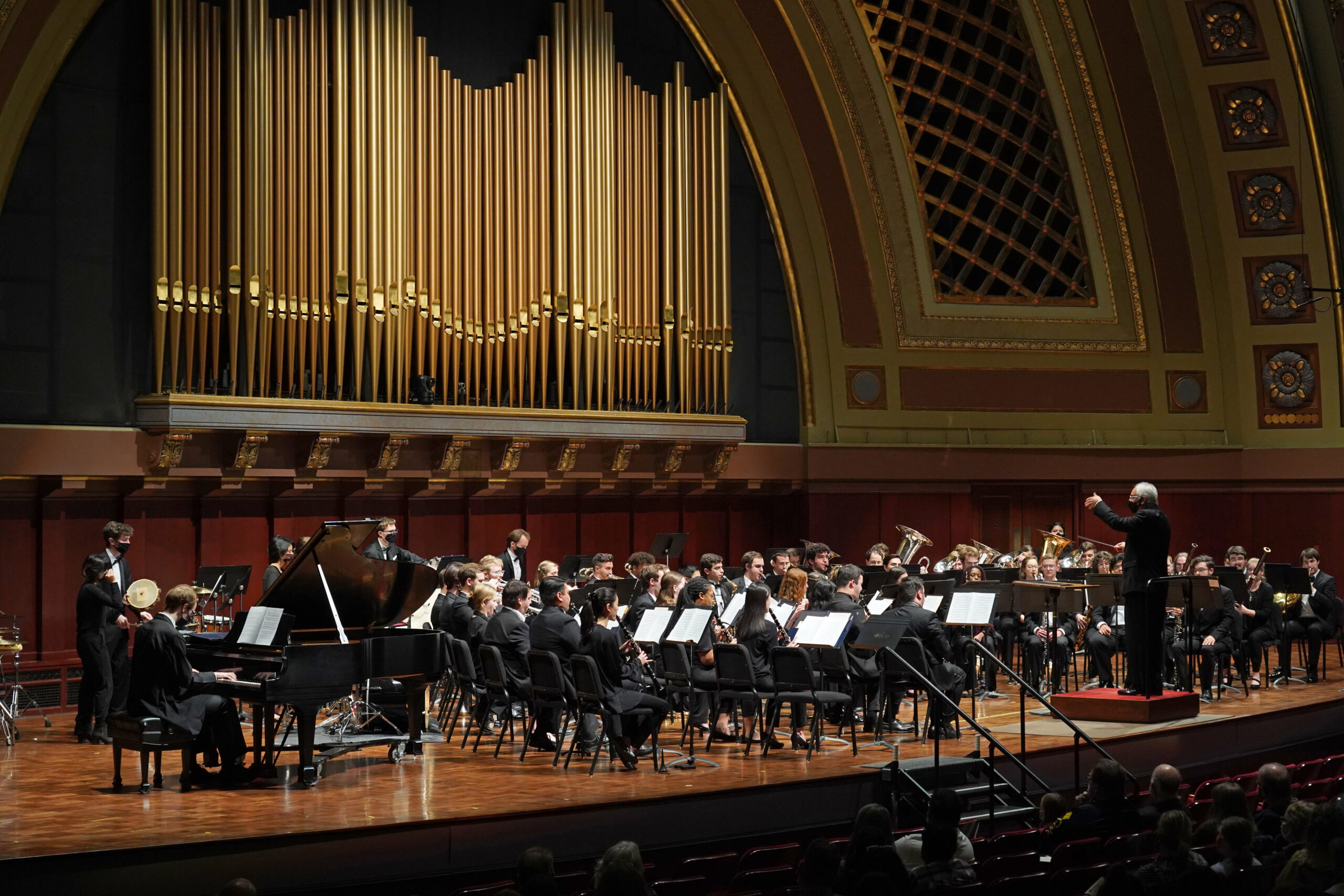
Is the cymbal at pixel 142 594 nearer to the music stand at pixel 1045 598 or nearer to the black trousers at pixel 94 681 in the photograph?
the black trousers at pixel 94 681

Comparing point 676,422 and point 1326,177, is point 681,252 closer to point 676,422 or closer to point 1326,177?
point 676,422

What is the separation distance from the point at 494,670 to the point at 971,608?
3.41m

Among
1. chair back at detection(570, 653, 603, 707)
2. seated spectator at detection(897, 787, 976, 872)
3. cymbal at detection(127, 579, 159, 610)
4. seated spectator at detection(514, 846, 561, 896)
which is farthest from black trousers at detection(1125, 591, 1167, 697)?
cymbal at detection(127, 579, 159, 610)

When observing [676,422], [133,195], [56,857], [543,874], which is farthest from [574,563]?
[543,874]

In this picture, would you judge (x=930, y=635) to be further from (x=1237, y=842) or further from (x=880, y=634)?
(x=1237, y=842)

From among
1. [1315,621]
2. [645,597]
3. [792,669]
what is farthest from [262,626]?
[1315,621]

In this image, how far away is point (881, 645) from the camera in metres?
9.59

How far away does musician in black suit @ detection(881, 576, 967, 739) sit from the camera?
1061 cm

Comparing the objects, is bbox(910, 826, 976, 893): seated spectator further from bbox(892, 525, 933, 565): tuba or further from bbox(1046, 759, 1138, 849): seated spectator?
bbox(892, 525, 933, 565): tuba

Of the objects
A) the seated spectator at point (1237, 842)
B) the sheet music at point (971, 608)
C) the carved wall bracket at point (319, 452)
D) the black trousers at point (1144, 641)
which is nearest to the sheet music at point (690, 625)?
Answer: the sheet music at point (971, 608)

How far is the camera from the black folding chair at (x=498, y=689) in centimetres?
1023

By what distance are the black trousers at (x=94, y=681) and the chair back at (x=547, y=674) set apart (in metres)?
3.37

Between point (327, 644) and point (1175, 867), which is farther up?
point (327, 644)

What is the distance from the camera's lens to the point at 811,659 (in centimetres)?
1054
